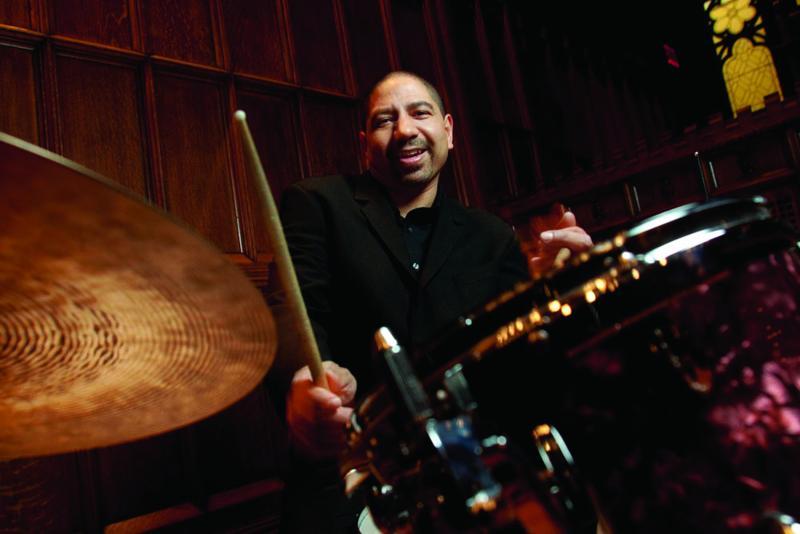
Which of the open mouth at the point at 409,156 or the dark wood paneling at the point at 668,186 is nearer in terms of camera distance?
the open mouth at the point at 409,156

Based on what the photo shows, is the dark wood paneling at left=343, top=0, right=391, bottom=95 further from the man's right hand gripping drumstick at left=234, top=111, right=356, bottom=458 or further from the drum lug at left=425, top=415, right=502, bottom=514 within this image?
the drum lug at left=425, top=415, right=502, bottom=514

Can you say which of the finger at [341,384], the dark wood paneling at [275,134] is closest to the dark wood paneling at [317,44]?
the dark wood paneling at [275,134]

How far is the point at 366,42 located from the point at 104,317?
253cm

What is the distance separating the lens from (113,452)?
1.64m

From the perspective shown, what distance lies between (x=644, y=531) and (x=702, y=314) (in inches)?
8.3

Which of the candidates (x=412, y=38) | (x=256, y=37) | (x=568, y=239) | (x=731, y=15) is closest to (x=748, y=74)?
(x=731, y=15)

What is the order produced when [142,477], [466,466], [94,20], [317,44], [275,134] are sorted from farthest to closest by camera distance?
1. [317,44]
2. [275,134]
3. [94,20]
4. [142,477]
5. [466,466]

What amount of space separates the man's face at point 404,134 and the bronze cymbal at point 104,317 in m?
1.06

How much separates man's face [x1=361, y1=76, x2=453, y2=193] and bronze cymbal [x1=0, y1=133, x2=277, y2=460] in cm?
106

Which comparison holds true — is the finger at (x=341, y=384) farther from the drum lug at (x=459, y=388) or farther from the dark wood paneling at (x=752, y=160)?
A: the dark wood paneling at (x=752, y=160)

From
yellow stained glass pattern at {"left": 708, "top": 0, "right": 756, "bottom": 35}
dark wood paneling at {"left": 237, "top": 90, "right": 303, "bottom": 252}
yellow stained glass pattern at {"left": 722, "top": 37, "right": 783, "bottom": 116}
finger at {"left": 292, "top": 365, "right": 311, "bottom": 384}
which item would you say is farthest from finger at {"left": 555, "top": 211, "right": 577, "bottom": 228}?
yellow stained glass pattern at {"left": 708, "top": 0, "right": 756, "bottom": 35}

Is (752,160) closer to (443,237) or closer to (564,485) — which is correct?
(443,237)

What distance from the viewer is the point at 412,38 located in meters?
3.07

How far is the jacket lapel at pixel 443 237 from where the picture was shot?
1.47m
